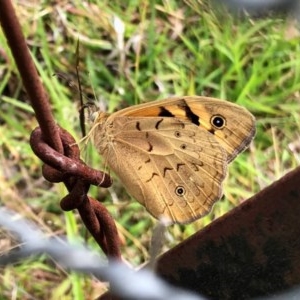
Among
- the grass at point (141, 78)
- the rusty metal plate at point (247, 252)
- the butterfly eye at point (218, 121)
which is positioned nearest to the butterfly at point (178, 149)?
the butterfly eye at point (218, 121)

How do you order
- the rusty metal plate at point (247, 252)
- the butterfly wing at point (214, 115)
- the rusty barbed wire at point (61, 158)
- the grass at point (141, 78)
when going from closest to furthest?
the rusty barbed wire at point (61, 158) < the rusty metal plate at point (247, 252) < the butterfly wing at point (214, 115) < the grass at point (141, 78)

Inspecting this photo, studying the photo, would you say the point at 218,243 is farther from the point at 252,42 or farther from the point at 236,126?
the point at 252,42

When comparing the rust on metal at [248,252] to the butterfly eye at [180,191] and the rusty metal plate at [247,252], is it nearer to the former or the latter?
the rusty metal plate at [247,252]

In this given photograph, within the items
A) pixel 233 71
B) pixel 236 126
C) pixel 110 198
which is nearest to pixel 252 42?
pixel 233 71

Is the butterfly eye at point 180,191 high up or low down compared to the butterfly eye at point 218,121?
down

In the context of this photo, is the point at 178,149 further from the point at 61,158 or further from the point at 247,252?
the point at 61,158

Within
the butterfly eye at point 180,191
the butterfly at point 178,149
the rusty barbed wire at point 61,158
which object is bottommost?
the butterfly eye at point 180,191

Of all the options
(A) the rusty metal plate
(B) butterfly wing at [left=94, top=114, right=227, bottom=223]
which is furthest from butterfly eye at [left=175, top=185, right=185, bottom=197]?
(A) the rusty metal plate

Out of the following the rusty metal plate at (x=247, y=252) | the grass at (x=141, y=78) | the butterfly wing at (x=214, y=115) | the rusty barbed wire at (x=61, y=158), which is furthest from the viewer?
the grass at (x=141, y=78)

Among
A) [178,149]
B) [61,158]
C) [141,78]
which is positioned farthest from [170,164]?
[141,78]
